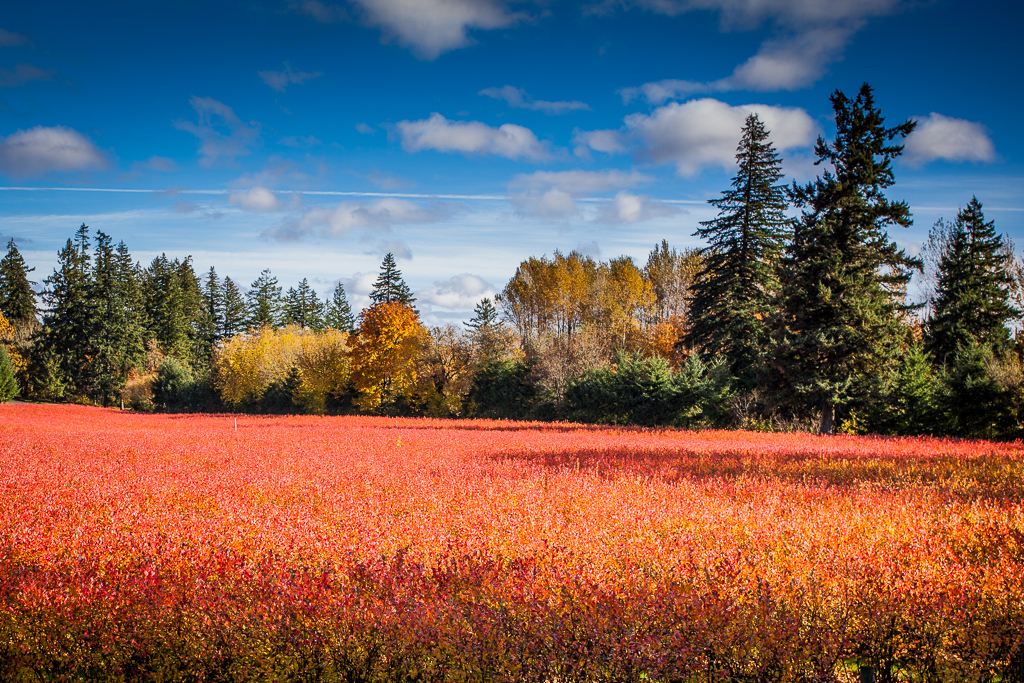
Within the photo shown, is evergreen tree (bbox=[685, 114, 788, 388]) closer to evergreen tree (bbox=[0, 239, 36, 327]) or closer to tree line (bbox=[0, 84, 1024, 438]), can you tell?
tree line (bbox=[0, 84, 1024, 438])

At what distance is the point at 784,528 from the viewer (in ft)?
18.3

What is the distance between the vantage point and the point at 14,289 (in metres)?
63.5

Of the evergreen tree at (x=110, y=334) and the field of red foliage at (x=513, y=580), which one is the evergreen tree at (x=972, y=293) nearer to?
the field of red foliage at (x=513, y=580)

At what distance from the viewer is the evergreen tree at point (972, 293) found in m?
30.7

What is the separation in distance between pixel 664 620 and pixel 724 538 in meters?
1.90

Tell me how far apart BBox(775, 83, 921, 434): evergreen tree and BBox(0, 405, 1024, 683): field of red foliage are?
1379cm

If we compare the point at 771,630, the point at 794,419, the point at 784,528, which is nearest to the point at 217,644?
the point at 771,630

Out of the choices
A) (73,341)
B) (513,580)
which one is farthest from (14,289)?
(513,580)

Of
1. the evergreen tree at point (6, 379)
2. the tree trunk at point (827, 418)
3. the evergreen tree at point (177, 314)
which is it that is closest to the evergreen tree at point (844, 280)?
the tree trunk at point (827, 418)

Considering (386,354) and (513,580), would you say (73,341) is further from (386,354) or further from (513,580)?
(513,580)

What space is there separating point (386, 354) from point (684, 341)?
19.7 m

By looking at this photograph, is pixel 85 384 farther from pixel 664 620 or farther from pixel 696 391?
pixel 664 620

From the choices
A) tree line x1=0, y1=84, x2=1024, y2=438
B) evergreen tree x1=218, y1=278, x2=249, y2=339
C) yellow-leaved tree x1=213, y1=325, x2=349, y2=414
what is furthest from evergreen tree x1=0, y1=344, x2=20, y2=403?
evergreen tree x1=218, y1=278, x2=249, y2=339

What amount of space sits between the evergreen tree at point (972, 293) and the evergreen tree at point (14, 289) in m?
79.5
